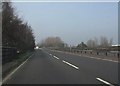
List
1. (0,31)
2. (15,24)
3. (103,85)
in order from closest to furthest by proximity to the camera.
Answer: (103,85)
(0,31)
(15,24)

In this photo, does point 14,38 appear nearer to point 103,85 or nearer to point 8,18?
point 8,18

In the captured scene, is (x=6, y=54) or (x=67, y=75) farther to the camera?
(x=6, y=54)

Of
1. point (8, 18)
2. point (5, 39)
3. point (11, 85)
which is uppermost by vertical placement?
point (8, 18)

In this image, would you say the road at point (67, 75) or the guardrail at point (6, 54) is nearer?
the road at point (67, 75)

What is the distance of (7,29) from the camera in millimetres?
43719

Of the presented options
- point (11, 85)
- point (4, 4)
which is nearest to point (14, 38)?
point (4, 4)

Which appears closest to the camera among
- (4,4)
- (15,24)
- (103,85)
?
(103,85)

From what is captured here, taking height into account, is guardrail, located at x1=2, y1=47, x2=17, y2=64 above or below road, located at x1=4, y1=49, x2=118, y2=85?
above

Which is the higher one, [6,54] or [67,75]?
[6,54]

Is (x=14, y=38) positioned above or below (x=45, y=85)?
above

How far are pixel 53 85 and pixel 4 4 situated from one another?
105 ft

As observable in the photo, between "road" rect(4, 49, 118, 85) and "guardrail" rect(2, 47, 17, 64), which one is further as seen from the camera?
"guardrail" rect(2, 47, 17, 64)

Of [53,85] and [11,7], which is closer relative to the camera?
[53,85]

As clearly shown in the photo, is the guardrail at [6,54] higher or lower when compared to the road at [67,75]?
higher
